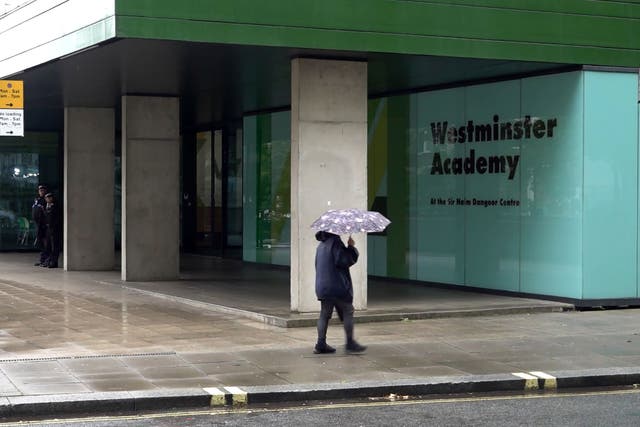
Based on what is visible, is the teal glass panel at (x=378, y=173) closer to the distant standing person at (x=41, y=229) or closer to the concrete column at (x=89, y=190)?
the concrete column at (x=89, y=190)

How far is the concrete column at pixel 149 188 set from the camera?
21.5m

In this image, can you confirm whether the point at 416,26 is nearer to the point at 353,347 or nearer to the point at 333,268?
the point at 333,268

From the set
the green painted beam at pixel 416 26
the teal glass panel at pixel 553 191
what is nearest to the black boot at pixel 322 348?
the green painted beam at pixel 416 26

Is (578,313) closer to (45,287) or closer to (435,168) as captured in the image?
(435,168)

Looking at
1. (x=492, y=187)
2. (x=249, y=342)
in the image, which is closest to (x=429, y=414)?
(x=249, y=342)

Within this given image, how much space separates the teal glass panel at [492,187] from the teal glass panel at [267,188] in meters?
6.86

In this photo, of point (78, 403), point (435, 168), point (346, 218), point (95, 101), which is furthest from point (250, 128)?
point (78, 403)

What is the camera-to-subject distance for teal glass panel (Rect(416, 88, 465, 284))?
762 inches

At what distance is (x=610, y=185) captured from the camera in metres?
16.8

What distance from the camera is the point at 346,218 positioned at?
474 inches

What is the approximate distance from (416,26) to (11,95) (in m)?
5.87

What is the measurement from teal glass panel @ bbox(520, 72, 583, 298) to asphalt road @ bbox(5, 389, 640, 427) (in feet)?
22.2

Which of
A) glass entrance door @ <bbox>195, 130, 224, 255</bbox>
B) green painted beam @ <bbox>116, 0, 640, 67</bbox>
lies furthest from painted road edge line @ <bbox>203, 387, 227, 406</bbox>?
glass entrance door @ <bbox>195, 130, 224, 255</bbox>

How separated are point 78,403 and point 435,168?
11.7 metres
